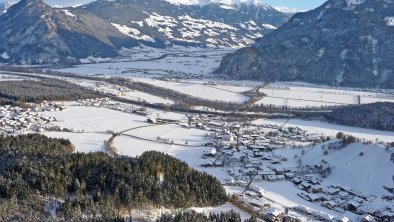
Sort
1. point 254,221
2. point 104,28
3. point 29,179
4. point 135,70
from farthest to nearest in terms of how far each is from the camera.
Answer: point 104,28 → point 135,70 → point 29,179 → point 254,221

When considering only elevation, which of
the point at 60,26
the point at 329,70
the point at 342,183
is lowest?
the point at 342,183

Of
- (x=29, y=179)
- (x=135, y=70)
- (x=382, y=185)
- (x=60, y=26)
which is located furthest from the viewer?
(x=60, y=26)

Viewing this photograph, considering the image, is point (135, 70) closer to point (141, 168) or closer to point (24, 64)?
point (24, 64)

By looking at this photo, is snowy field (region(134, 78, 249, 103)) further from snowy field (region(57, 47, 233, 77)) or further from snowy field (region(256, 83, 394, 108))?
snowy field (region(57, 47, 233, 77))

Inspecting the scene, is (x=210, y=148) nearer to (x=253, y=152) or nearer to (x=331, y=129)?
(x=253, y=152)

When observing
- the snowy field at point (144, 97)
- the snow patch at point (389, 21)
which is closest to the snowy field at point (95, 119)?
the snowy field at point (144, 97)

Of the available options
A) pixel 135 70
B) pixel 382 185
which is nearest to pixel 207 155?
pixel 382 185

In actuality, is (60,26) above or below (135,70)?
above

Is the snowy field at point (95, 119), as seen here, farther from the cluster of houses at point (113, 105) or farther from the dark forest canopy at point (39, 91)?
the dark forest canopy at point (39, 91)

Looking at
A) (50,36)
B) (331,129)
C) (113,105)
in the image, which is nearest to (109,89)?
(113,105)
